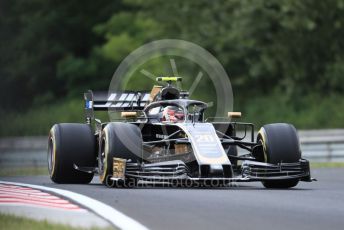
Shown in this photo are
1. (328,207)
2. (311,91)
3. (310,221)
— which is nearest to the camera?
(310,221)

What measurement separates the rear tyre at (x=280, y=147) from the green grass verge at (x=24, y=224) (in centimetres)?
660

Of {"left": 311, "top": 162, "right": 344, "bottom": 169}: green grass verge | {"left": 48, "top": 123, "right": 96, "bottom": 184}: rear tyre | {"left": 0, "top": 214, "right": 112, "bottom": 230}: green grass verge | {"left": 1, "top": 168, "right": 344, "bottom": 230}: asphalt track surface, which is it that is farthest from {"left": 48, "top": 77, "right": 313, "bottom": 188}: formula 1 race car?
{"left": 311, "top": 162, "right": 344, "bottom": 169}: green grass verge

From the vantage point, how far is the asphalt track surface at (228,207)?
11.6 m

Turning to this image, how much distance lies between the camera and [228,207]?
43.5 feet

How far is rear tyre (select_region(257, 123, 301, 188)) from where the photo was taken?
58.3ft

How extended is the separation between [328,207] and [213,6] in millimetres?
32045

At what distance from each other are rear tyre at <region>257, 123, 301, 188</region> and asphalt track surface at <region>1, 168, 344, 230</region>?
60 centimetres

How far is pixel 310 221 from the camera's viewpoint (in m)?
11.8

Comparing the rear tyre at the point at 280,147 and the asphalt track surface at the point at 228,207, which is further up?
the rear tyre at the point at 280,147

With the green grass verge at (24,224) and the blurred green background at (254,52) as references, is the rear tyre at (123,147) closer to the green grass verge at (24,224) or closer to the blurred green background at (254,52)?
the green grass verge at (24,224)

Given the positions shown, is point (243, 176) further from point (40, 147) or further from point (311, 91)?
point (311, 91)

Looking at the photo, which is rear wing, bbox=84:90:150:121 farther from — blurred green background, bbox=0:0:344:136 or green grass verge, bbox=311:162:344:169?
blurred green background, bbox=0:0:344:136

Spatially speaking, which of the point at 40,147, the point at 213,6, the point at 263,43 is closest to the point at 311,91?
the point at 263,43

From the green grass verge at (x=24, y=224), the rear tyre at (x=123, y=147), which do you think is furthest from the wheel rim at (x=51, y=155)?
the green grass verge at (x=24, y=224)
